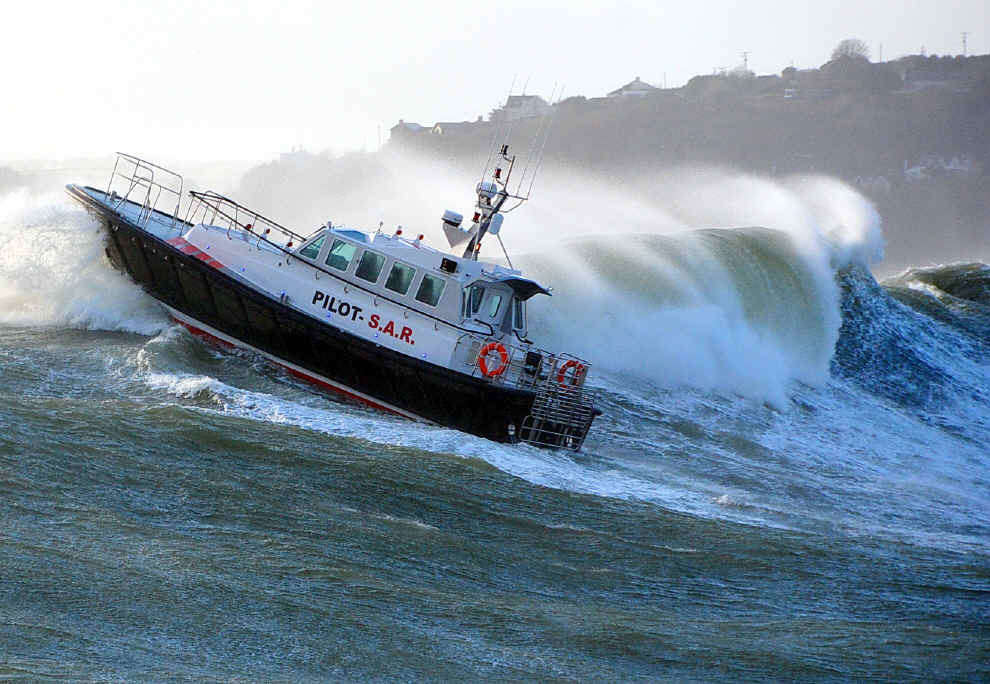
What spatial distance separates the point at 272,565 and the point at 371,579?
2.27 ft

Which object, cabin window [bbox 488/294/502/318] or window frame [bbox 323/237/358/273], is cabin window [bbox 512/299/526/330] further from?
window frame [bbox 323/237/358/273]

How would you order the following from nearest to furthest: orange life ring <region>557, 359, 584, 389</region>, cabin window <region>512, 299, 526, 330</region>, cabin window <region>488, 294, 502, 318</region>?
orange life ring <region>557, 359, 584, 389</region>, cabin window <region>488, 294, 502, 318</region>, cabin window <region>512, 299, 526, 330</region>

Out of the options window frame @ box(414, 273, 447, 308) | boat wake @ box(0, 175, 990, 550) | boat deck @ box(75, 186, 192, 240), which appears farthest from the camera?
boat deck @ box(75, 186, 192, 240)

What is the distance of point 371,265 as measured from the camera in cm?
1475

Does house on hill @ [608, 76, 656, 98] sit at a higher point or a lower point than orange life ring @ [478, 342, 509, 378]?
higher

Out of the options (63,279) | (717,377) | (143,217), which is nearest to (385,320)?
(143,217)

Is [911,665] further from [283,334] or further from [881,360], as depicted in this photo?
[881,360]

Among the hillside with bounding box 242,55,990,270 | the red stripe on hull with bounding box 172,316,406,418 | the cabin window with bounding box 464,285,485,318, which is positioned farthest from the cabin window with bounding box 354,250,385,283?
the hillside with bounding box 242,55,990,270

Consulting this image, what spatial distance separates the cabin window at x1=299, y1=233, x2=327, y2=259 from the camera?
587 inches

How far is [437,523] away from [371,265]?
18.7 feet

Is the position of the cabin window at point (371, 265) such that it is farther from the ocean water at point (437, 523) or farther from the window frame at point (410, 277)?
the ocean water at point (437, 523)

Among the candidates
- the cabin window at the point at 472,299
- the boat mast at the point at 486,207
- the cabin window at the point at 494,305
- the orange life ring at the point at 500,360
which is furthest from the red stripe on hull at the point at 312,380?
the boat mast at the point at 486,207

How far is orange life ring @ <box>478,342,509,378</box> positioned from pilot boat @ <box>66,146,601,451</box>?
14 mm

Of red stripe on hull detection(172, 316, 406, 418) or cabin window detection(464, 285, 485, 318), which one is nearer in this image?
red stripe on hull detection(172, 316, 406, 418)
